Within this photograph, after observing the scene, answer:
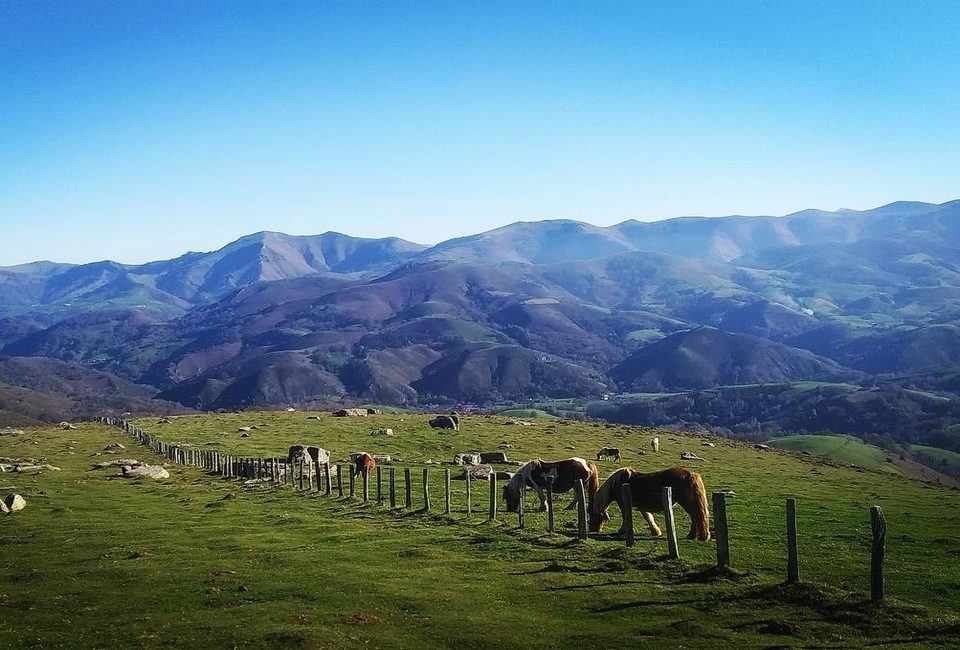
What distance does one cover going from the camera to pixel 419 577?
22.7m

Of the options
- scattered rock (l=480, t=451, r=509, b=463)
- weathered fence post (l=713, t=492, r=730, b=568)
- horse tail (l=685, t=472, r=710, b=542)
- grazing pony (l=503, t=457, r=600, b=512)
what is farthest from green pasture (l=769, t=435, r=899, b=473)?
weathered fence post (l=713, t=492, r=730, b=568)

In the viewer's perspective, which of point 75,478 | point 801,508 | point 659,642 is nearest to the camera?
point 659,642

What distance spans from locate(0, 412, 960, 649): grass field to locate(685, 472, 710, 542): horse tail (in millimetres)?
1452

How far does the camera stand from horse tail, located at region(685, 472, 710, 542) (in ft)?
97.2

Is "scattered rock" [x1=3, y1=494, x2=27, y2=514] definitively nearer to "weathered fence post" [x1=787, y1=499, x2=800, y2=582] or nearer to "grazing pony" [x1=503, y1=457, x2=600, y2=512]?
"grazing pony" [x1=503, y1=457, x2=600, y2=512]

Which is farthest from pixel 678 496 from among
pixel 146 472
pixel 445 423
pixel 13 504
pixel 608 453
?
pixel 445 423

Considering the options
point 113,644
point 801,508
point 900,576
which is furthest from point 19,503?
point 801,508

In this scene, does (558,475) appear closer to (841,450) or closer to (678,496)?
(678,496)

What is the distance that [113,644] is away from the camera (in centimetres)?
1702

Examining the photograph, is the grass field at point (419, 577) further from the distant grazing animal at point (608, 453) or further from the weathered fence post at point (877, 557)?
the distant grazing animal at point (608, 453)

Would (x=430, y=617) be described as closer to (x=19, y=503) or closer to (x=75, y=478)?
(x=19, y=503)

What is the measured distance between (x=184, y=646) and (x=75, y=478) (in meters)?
39.9

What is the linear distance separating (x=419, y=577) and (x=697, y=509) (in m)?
12.9

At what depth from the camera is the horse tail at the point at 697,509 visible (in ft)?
97.2
